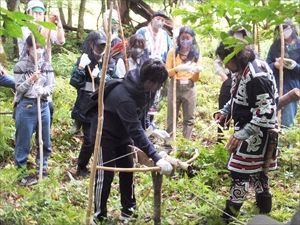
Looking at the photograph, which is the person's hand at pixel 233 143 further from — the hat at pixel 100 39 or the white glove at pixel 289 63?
the white glove at pixel 289 63

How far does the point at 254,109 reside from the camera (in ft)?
12.0

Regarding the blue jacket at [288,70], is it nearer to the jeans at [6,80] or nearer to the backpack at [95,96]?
the backpack at [95,96]

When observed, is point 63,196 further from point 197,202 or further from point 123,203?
point 197,202

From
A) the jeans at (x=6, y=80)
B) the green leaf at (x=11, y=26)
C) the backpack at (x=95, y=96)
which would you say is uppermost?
the green leaf at (x=11, y=26)

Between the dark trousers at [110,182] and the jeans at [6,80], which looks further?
the jeans at [6,80]

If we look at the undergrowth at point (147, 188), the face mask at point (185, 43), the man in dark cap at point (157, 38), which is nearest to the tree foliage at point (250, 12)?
the undergrowth at point (147, 188)

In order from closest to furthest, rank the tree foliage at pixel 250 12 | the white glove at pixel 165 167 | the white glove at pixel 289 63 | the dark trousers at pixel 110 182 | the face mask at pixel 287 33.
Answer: the tree foliage at pixel 250 12 → the white glove at pixel 165 167 → the dark trousers at pixel 110 182 → the white glove at pixel 289 63 → the face mask at pixel 287 33

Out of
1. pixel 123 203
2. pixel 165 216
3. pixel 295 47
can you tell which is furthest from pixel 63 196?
pixel 295 47

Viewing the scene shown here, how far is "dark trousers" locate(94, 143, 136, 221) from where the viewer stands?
3916 mm

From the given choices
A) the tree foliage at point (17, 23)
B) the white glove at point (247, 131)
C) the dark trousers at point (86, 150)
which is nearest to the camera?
the tree foliage at point (17, 23)

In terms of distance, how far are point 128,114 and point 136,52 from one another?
2.21m

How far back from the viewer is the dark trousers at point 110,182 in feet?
12.8

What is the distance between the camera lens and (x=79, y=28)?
1327 cm

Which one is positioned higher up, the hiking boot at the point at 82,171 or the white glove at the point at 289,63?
the white glove at the point at 289,63
